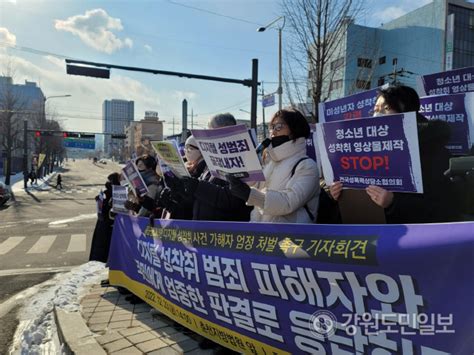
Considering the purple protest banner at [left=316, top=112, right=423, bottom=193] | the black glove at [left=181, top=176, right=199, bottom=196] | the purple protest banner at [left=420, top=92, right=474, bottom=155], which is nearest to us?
the purple protest banner at [left=316, top=112, right=423, bottom=193]

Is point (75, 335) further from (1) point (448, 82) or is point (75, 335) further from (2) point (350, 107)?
(1) point (448, 82)

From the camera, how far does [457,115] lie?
335 centimetres

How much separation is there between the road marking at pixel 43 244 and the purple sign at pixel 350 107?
7.16 metres

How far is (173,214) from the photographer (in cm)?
389

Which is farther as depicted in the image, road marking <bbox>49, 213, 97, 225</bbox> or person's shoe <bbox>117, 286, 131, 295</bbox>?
road marking <bbox>49, 213, 97, 225</bbox>

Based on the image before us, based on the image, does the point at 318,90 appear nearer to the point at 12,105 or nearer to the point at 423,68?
the point at 12,105

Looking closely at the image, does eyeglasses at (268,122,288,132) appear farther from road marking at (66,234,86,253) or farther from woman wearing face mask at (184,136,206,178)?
road marking at (66,234,86,253)

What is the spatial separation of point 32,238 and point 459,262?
11105mm

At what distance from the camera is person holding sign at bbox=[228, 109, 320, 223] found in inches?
103

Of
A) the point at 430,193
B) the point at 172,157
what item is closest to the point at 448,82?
the point at 430,193

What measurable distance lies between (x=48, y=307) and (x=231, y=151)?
3699 mm

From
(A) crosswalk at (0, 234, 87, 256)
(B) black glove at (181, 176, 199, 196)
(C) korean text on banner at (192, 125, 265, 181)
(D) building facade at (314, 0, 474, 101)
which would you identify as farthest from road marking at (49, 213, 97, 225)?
(D) building facade at (314, 0, 474, 101)

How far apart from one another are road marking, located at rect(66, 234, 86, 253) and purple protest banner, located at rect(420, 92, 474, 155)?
8039mm

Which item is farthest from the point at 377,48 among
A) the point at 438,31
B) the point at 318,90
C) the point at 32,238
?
the point at 438,31
